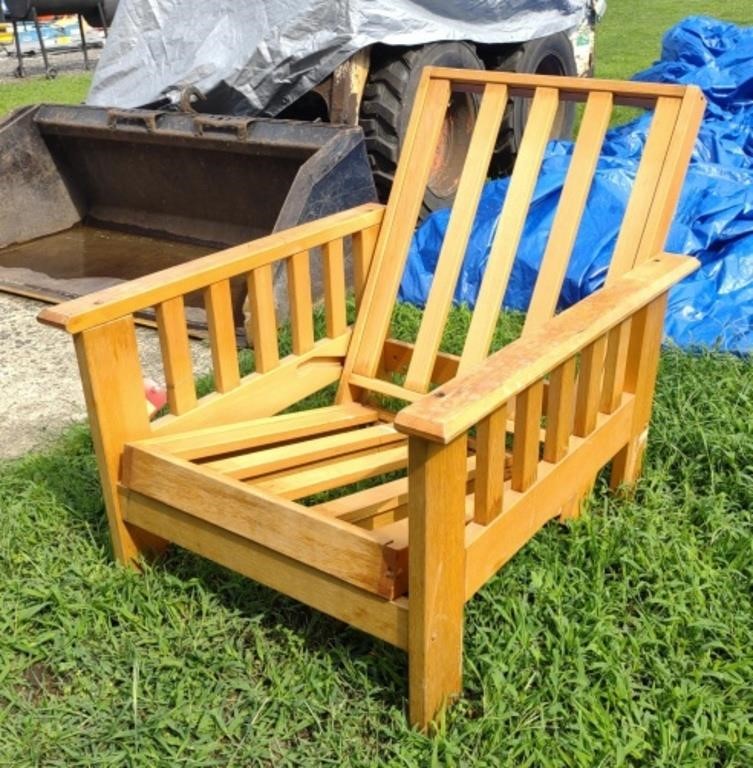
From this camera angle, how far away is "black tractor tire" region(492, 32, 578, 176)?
16.7 feet

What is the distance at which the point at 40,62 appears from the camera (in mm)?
12789

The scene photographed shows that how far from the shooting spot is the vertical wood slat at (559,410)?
6.17 ft

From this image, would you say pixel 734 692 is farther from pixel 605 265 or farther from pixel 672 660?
pixel 605 265

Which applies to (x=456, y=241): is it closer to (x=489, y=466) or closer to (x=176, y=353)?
(x=176, y=353)

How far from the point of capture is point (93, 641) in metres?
2.09

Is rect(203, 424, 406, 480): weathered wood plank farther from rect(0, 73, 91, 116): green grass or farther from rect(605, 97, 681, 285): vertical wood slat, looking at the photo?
rect(0, 73, 91, 116): green grass

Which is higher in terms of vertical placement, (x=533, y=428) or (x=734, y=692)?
(x=533, y=428)

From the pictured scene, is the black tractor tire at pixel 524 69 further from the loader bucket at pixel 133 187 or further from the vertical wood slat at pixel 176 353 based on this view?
the vertical wood slat at pixel 176 353

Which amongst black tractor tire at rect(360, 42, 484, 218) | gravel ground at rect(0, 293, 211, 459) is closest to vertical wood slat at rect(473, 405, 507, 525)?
gravel ground at rect(0, 293, 211, 459)

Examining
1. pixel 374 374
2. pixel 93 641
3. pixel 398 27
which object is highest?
pixel 398 27

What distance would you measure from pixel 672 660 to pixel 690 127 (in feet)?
4.12

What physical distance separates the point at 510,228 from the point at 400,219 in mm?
321

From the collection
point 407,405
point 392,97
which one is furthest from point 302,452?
point 392,97

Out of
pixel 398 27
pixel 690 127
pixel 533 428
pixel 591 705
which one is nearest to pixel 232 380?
pixel 533 428
